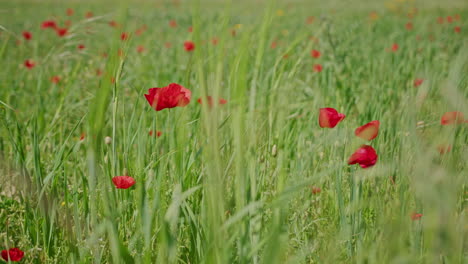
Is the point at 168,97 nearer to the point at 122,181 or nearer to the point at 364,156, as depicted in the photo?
the point at 122,181

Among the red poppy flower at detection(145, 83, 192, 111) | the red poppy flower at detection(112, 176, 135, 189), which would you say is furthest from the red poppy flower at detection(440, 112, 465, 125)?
the red poppy flower at detection(112, 176, 135, 189)

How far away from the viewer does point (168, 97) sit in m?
1.09

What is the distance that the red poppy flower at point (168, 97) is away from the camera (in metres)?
1.07

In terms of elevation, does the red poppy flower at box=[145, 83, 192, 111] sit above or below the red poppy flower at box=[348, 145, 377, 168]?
above

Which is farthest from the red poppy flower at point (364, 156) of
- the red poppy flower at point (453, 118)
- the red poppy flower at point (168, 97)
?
the red poppy flower at point (168, 97)

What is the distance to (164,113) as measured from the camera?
69.3 inches

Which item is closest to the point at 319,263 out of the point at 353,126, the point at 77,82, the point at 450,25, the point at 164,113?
the point at 353,126

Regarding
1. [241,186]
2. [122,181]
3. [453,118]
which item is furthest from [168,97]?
[453,118]

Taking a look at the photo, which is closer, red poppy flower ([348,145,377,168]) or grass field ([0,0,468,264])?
grass field ([0,0,468,264])

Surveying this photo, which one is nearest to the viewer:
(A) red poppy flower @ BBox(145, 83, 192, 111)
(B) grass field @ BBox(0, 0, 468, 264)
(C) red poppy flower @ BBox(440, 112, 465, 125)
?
(B) grass field @ BBox(0, 0, 468, 264)

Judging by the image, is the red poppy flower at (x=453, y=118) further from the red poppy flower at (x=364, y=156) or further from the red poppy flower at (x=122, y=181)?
the red poppy flower at (x=122, y=181)

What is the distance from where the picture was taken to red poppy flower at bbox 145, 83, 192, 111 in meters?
1.07

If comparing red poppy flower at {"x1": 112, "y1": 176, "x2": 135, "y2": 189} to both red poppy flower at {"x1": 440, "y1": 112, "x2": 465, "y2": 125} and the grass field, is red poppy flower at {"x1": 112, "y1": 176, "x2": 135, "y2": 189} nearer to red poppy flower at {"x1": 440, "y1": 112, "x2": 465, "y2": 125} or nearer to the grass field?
the grass field

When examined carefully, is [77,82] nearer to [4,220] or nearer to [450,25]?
[4,220]
